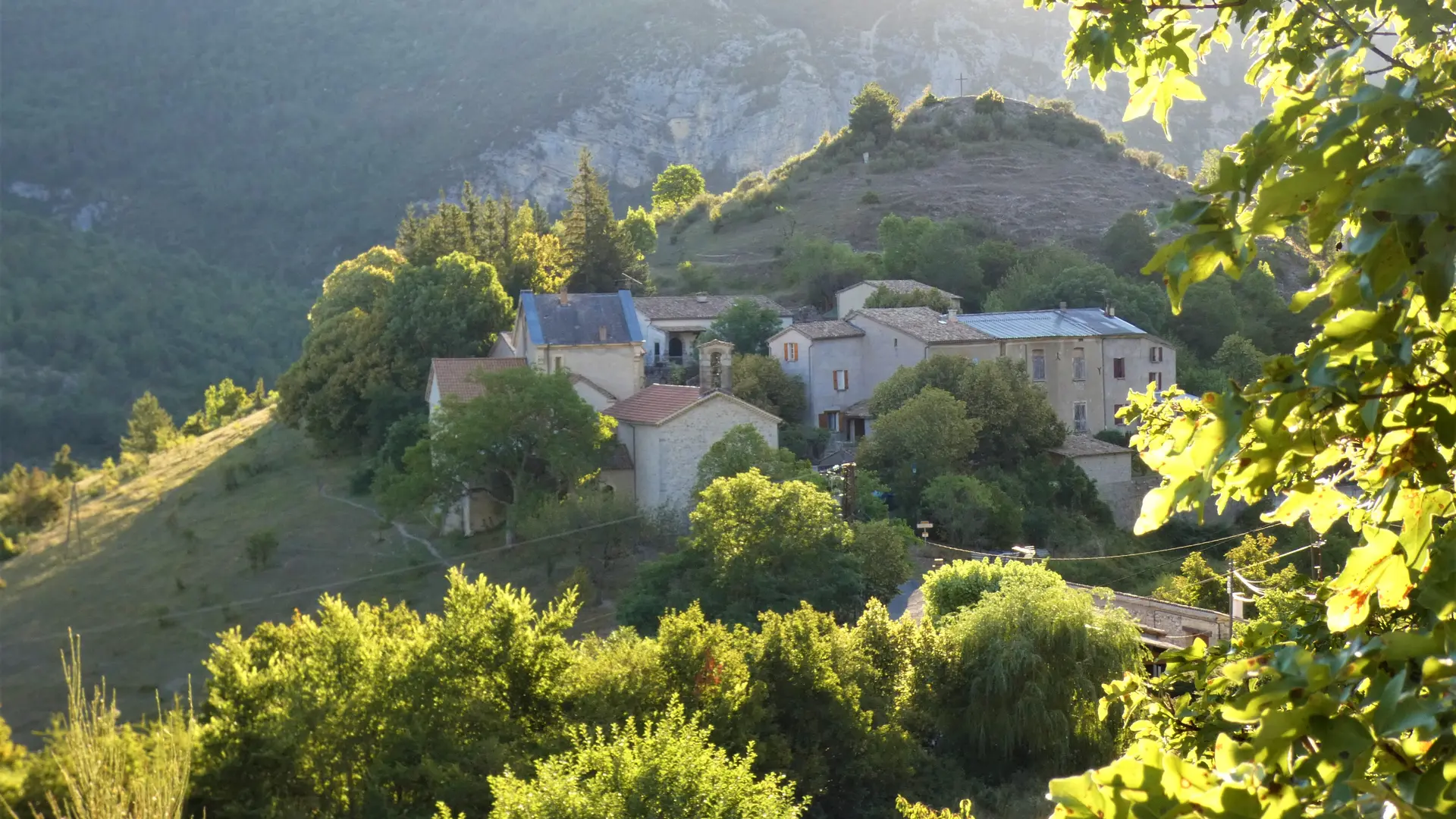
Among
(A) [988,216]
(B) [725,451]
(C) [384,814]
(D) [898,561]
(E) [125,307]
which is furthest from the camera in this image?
(E) [125,307]

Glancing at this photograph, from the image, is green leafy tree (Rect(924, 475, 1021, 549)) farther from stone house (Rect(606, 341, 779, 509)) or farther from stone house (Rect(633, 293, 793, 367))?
stone house (Rect(633, 293, 793, 367))

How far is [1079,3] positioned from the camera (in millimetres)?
3771

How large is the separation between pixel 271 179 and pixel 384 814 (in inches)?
4405

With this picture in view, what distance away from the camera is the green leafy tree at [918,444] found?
105 ft

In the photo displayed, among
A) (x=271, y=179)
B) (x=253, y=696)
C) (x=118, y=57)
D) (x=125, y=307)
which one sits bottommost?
(x=253, y=696)

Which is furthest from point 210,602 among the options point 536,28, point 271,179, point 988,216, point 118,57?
point 536,28

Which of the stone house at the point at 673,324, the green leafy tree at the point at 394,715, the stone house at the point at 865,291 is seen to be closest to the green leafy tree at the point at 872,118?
the stone house at the point at 865,291

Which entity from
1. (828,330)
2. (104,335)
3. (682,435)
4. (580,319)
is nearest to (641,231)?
(828,330)

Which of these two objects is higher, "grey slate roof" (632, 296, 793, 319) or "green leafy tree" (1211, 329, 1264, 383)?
"grey slate roof" (632, 296, 793, 319)

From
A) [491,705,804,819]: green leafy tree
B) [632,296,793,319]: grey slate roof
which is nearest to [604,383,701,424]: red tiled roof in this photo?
[632,296,793,319]: grey slate roof

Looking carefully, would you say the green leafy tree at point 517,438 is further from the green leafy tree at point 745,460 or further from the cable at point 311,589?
the green leafy tree at point 745,460

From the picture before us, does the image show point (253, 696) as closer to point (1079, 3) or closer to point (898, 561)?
point (898, 561)

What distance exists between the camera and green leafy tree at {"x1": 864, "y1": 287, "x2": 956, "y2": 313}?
45.9 metres

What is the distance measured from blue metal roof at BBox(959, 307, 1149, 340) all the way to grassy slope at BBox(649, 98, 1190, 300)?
17655mm
